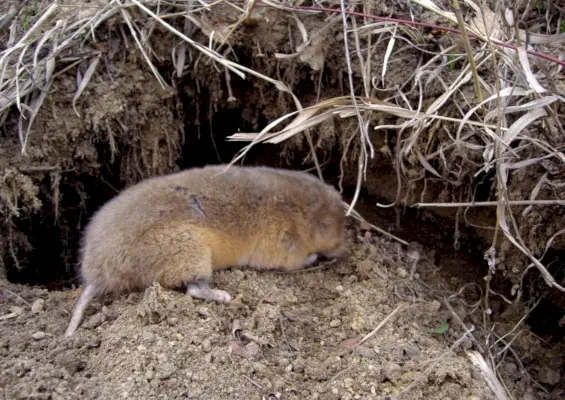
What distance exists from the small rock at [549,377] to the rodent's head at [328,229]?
4.52 ft

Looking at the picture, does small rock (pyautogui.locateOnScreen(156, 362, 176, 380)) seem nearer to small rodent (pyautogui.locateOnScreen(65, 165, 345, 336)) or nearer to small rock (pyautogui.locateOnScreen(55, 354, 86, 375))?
small rock (pyautogui.locateOnScreen(55, 354, 86, 375))

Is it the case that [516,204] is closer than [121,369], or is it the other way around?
[121,369]

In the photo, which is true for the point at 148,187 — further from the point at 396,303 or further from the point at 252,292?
the point at 396,303

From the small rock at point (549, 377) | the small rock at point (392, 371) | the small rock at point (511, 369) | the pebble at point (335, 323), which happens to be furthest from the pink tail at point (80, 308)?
the small rock at point (549, 377)

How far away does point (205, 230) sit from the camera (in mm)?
3365

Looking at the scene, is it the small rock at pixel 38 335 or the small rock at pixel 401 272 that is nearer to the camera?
the small rock at pixel 38 335

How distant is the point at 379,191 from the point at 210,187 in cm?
148

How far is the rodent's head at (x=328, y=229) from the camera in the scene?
149 inches

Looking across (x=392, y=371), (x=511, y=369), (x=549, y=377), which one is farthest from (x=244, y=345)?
(x=549, y=377)

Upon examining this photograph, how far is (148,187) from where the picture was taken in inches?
136

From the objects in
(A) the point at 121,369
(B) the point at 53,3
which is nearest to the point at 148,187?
(A) the point at 121,369

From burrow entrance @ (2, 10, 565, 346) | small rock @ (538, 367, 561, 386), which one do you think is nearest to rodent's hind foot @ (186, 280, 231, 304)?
burrow entrance @ (2, 10, 565, 346)

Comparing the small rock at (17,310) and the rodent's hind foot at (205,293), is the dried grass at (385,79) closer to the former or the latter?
the rodent's hind foot at (205,293)

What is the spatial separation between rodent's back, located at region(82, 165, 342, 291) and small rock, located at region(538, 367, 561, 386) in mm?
1448
